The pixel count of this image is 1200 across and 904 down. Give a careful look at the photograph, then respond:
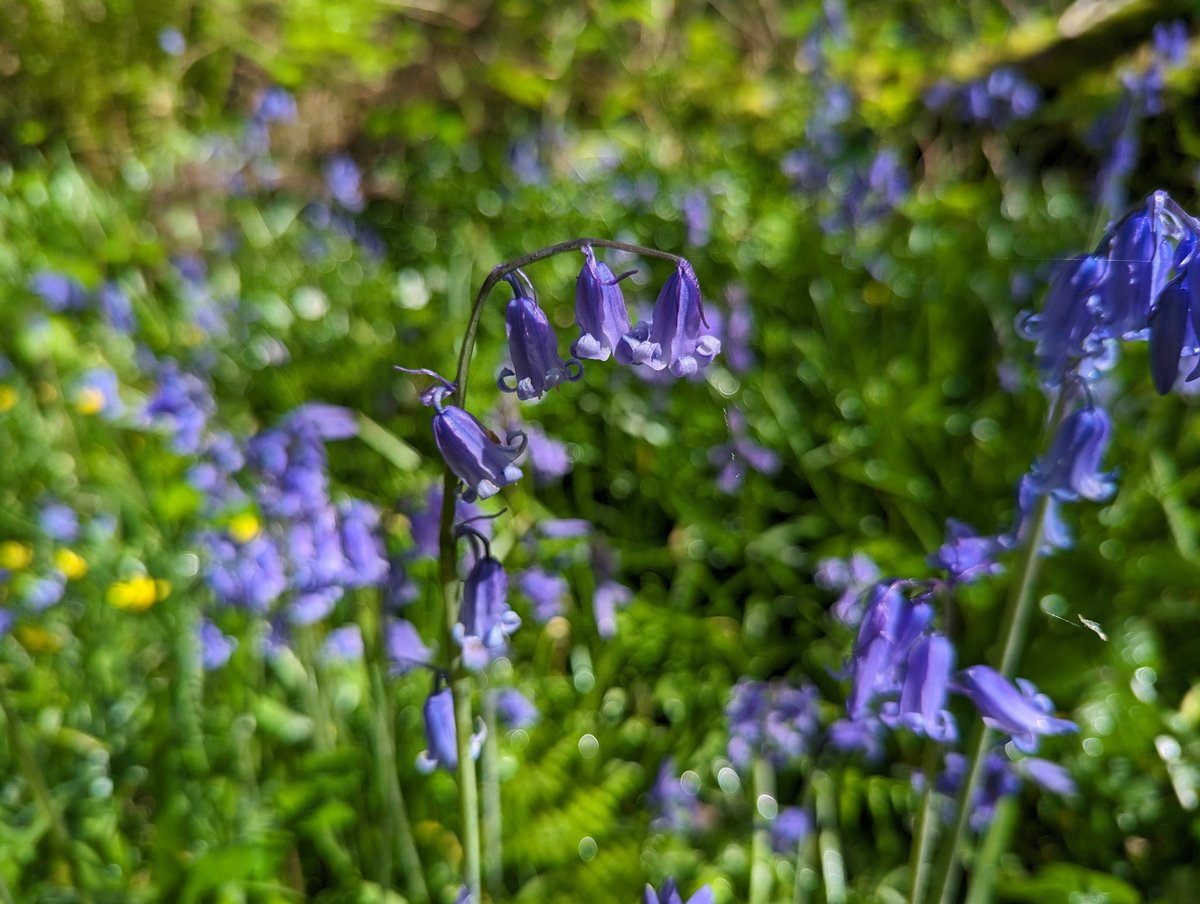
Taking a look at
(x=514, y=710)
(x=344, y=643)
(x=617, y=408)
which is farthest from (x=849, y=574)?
(x=344, y=643)

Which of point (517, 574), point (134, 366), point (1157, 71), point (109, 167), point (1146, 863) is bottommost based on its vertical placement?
point (1146, 863)

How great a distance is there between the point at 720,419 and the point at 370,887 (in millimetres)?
1977

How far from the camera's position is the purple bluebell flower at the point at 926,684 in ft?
4.15

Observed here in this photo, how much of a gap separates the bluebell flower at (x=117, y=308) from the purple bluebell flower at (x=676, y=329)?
12.7 ft

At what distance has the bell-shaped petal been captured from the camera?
109 cm

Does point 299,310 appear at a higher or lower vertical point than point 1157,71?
lower

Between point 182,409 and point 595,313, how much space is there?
2041 millimetres

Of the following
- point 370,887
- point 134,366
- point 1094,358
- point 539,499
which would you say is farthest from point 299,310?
point 1094,358

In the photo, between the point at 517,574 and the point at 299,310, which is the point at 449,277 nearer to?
the point at 299,310

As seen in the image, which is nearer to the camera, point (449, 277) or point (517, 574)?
point (517, 574)

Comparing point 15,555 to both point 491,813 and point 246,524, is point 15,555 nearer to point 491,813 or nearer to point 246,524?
point 246,524

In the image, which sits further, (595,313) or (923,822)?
(923,822)

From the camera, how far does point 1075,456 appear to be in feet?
4.21

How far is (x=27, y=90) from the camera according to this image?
586cm
